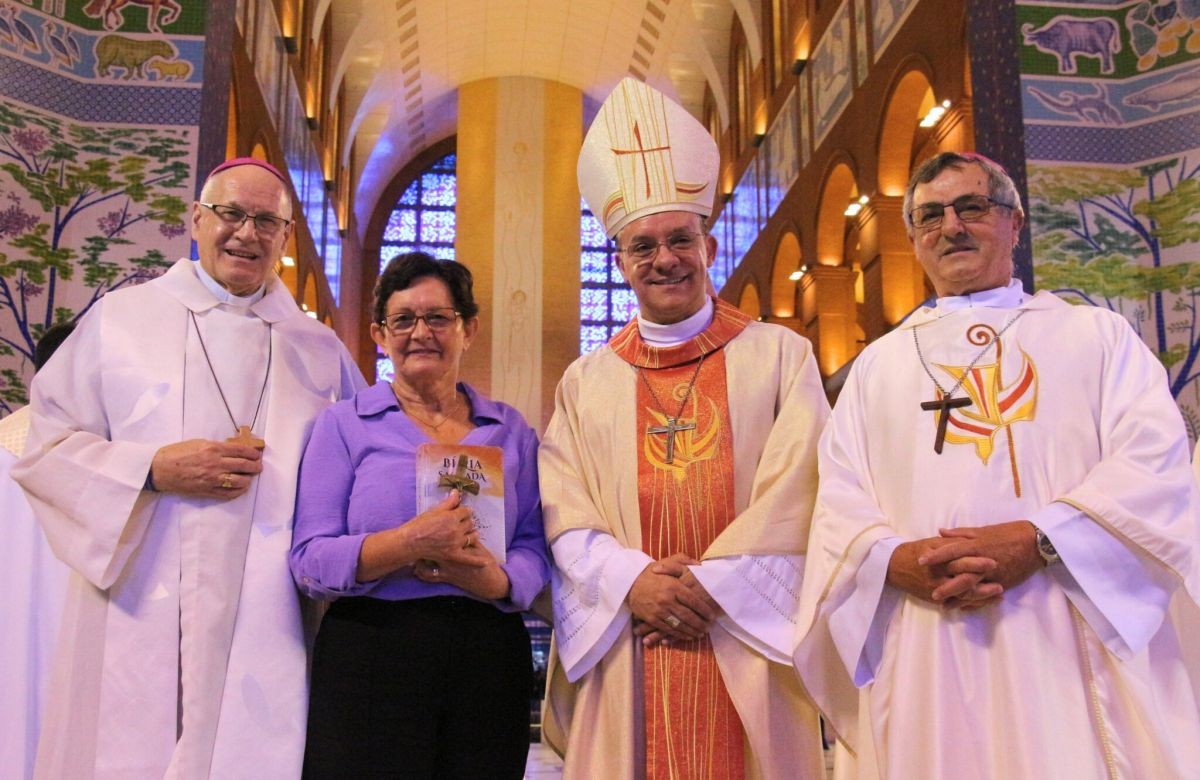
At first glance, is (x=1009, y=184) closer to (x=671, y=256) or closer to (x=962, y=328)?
(x=962, y=328)

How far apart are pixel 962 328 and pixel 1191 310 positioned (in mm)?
3962

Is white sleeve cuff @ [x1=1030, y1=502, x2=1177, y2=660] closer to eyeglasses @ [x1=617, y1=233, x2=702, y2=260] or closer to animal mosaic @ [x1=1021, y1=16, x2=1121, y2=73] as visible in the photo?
eyeglasses @ [x1=617, y1=233, x2=702, y2=260]

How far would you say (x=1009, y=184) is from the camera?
261cm

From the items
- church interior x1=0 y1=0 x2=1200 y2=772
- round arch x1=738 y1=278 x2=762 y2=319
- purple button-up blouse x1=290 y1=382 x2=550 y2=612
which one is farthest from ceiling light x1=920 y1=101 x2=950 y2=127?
purple button-up blouse x1=290 y1=382 x2=550 y2=612

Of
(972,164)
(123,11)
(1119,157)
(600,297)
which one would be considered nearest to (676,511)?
(972,164)

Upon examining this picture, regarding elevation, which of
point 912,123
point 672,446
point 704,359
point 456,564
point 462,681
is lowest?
point 462,681

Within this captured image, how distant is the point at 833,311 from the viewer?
1224cm

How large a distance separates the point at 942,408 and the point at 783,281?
11266 millimetres

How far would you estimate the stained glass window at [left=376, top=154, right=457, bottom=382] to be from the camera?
830 inches

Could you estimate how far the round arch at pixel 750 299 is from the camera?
1460 centimetres

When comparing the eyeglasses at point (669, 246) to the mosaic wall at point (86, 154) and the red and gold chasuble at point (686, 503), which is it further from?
the mosaic wall at point (86, 154)

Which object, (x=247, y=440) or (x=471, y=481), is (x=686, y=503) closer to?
(x=471, y=481)

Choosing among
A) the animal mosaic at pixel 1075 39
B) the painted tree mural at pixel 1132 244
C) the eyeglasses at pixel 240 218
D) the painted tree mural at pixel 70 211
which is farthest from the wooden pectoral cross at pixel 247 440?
the animal mosaic at pixel 1075 39

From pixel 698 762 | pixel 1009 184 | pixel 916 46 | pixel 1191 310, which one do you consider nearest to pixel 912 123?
pixel 916 46
